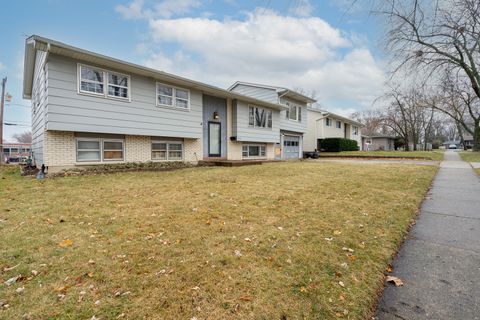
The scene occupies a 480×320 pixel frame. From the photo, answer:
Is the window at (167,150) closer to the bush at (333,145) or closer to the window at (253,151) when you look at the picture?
the window at (253,151)

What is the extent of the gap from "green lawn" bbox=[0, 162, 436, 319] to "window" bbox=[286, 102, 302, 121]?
1548cm

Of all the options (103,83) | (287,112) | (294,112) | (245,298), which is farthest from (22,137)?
(245,298)

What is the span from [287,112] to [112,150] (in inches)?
564

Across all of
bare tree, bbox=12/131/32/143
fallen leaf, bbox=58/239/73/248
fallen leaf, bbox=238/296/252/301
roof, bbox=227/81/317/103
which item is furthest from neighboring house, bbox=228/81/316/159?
bare tree, bbox=12/131/32/143

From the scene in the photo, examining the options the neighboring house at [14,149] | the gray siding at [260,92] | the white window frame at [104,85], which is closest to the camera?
the white window frame at [104,85]

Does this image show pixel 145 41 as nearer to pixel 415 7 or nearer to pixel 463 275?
pixel 415 7

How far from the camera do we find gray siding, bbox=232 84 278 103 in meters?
18.5

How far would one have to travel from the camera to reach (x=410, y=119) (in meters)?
42.4

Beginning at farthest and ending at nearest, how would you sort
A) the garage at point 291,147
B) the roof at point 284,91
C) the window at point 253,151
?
the garage at point 291,147, the roof at point 284,91, the window at point 253,151

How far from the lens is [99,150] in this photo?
9906 mm

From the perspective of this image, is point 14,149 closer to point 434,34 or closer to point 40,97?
point 40,97

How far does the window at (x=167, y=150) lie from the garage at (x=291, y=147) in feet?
35.2

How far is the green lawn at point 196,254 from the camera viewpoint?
2078mm

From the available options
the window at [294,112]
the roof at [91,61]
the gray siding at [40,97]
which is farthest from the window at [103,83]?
the window at [294,112]
